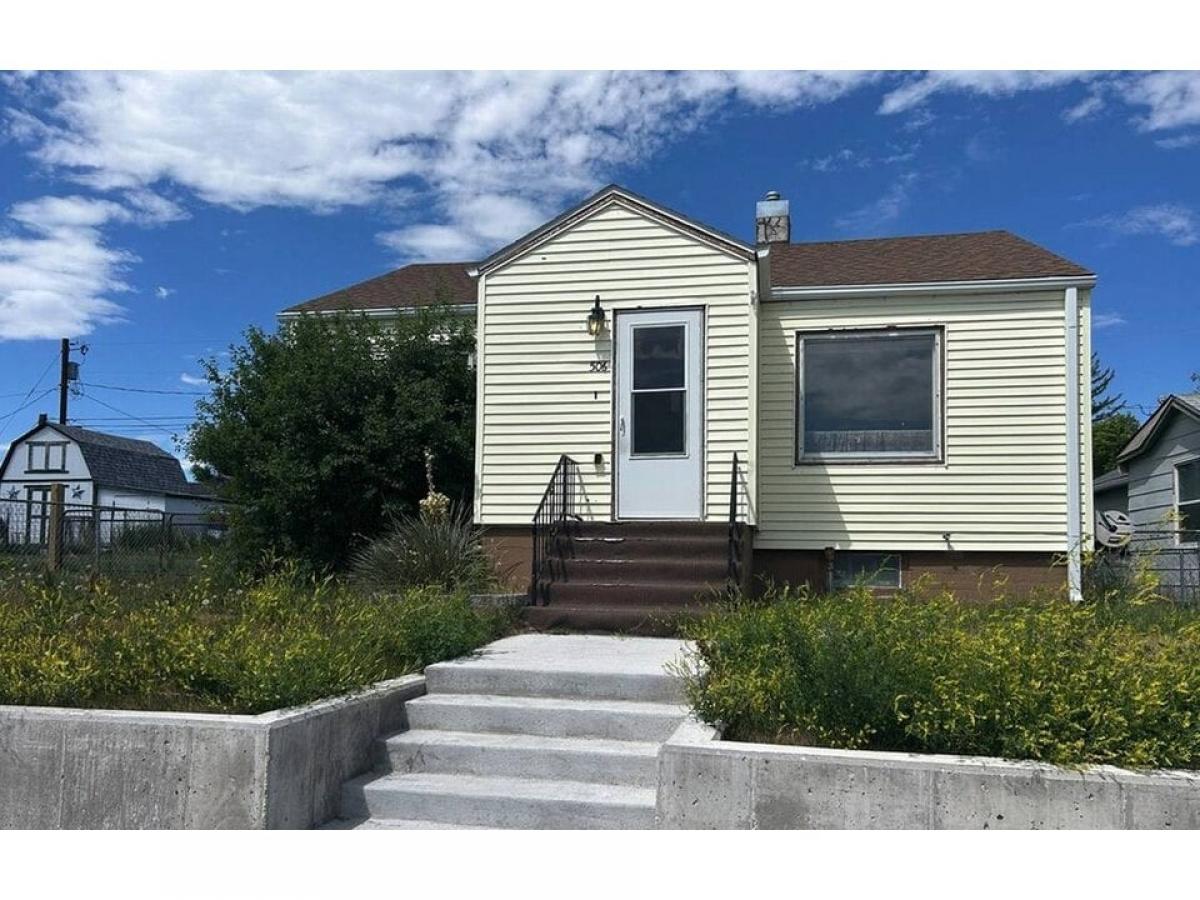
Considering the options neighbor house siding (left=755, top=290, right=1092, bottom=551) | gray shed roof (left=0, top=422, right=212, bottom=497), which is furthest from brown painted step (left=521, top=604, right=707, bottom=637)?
gray shed roof (left=0, top=422, right=212, bottom=497)

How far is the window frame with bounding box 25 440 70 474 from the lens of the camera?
111 ft

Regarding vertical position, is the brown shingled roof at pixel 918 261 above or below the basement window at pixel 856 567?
above

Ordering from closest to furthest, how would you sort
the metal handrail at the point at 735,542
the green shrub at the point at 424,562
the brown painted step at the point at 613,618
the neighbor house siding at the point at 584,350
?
1. the brown painted step at the point at 613,618
2. the metal handrail at the point at 735,542
3. the green shrub at the point at 424,562
4. the neighbor house siding at the point at 584,350

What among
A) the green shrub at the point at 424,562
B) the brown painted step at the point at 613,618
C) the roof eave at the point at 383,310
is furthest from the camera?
the roof eave at the point at 383,310

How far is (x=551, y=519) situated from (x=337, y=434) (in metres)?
2.79

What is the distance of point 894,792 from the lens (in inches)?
151

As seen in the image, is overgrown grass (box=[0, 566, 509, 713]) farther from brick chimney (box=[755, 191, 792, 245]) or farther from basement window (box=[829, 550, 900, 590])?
brick chimney (box=[755, 191, 792, 245])

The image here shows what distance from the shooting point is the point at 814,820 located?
392 cm

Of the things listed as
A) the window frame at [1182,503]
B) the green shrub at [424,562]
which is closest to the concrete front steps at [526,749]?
the green shrub at [424,562]

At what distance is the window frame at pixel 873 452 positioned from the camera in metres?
9.61

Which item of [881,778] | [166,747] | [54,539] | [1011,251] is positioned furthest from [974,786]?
[54,539]

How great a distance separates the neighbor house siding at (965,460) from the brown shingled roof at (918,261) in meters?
0.24

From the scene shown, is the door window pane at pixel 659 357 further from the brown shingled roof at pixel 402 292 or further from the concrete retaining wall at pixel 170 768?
the concrete retaining wall at pixel 170 768

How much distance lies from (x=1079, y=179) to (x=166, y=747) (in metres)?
11.0
